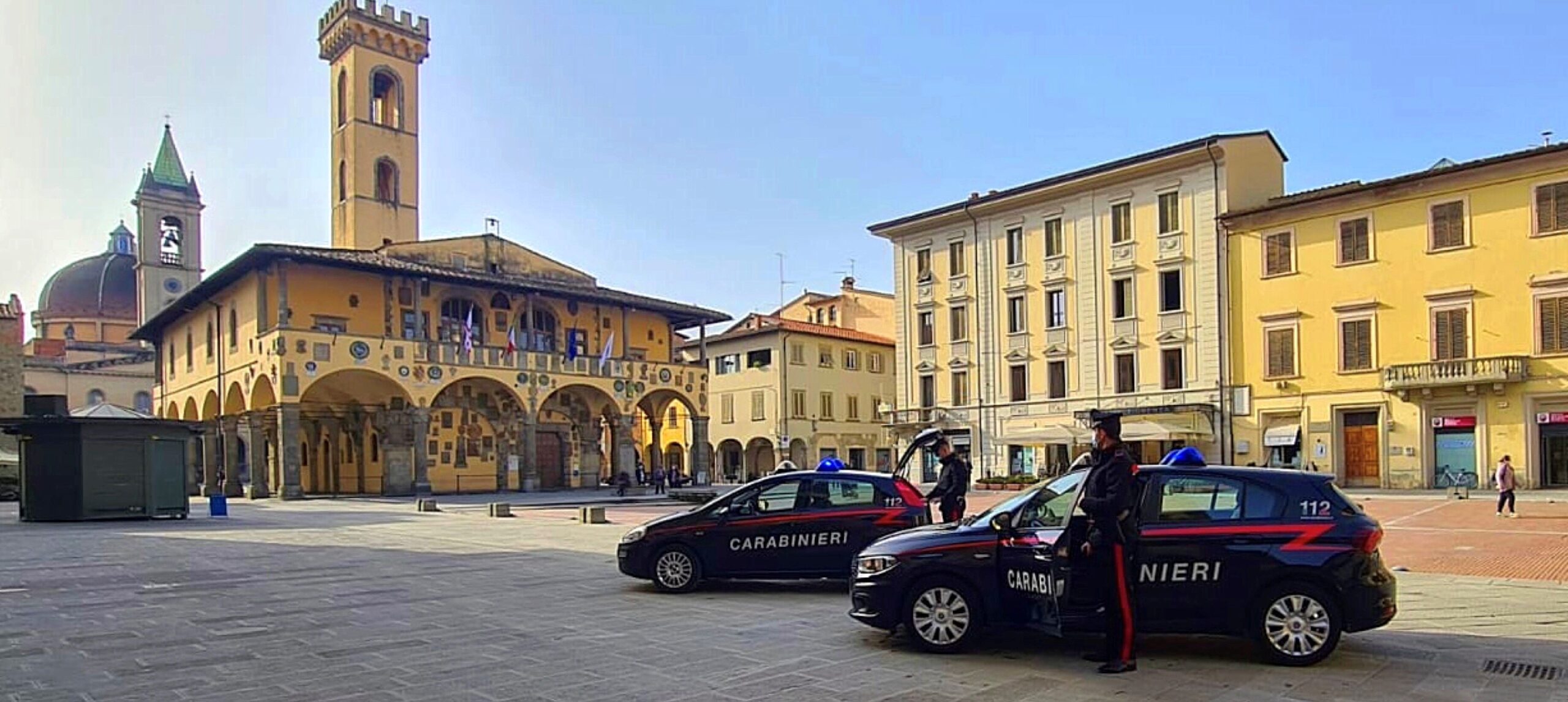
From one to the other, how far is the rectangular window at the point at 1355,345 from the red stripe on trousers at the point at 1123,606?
1319 inches

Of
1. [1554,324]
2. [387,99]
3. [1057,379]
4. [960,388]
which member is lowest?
[960,388]

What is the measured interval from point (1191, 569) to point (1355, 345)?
33261mm

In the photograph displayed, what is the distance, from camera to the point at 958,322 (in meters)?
48.2

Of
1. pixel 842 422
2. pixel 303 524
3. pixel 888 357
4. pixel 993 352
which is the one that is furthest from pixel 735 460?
pixel 303 524

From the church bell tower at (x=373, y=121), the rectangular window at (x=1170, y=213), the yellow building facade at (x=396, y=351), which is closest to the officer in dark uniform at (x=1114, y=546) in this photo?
the yellow building facade at (x=396, y=351)

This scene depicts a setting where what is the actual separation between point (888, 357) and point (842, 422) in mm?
5583

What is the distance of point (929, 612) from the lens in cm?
797

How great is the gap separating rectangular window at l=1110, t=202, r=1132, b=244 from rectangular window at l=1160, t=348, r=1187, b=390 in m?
4.58

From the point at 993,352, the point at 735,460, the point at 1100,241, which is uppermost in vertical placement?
the point at 1100,241

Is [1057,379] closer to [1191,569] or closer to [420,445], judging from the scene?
[420,445]

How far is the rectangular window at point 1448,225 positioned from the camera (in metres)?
34.5

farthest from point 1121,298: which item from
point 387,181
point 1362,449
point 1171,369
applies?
point 387,181

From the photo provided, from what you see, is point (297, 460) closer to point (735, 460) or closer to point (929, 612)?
point (735, 460)

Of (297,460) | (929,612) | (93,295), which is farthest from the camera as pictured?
(93,295)
